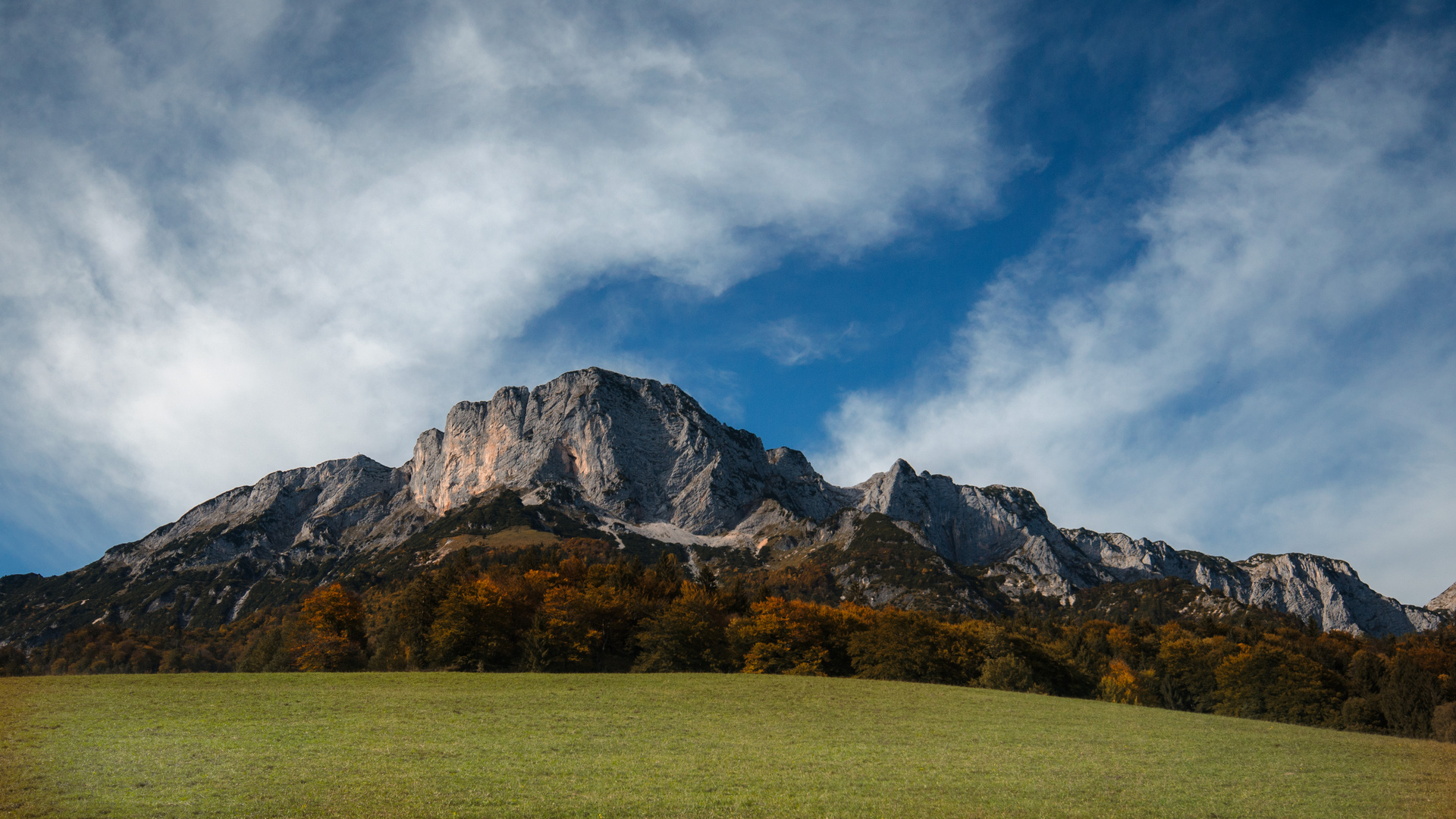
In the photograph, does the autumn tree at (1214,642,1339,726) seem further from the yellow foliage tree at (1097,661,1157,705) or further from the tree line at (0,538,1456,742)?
the yellow foliage tree at (1097,661,1157,705)

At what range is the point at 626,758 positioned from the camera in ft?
81.0

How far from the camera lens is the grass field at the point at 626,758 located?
18453mm

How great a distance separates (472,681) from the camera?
48188 mm

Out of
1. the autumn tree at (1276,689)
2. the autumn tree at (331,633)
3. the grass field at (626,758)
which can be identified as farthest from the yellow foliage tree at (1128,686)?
the autumn tree at (331,633)

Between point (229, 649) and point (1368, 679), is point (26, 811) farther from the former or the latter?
point (229, 649)

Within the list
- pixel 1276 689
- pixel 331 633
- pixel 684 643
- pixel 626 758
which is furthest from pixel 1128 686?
pixel 331 633

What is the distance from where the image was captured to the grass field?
18453 mm

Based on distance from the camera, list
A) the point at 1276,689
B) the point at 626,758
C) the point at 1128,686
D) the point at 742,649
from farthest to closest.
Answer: the point at 1128,686 → the point at 1276,689 → the point at 742,649 → the point at 626,758

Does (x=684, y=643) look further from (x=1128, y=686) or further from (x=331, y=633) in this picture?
(x=1128, y=686)

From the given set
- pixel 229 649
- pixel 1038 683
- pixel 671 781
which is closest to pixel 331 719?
pixel 671 781

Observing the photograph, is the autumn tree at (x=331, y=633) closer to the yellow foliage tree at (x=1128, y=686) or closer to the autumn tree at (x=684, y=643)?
the autumn tree at (x=684, y=643)

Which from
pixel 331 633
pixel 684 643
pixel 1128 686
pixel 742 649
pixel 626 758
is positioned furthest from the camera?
pixel 1128 686

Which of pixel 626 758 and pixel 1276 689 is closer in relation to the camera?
pixel 626 758

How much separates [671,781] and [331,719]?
59.7 feet
